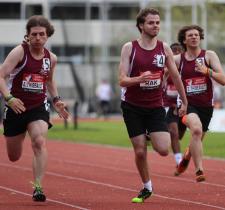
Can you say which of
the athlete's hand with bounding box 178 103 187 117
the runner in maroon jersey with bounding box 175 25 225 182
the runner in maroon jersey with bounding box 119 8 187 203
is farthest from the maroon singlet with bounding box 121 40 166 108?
the runner in maroon jersey with bounding box 175 25 225 182

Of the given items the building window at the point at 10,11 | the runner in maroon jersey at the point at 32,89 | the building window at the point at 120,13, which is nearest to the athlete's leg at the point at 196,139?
the runner in maroon jersey at the point at 32,89

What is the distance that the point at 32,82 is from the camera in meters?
11.7

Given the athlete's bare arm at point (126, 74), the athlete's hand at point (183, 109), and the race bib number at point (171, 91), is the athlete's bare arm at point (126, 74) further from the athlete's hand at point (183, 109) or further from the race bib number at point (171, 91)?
the race bib number at point (171, 91)

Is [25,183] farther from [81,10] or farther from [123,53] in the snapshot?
[81,10]

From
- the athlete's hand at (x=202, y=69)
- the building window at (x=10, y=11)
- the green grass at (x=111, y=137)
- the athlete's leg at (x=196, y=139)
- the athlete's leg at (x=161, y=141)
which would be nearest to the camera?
the athlete's leg at (x=161, y=141)

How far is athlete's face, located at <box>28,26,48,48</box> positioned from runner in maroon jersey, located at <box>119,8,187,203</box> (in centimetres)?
97

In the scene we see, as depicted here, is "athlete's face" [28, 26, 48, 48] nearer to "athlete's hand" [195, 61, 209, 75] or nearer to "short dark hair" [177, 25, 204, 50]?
"athlete's hand" [195, 61, 209, 75]

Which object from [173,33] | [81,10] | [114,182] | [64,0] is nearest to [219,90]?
[173,33]

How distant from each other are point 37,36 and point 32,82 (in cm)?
56

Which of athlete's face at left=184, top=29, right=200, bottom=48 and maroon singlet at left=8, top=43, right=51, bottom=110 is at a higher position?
athlete's face at left=184, top=29, right=200, bottom=48

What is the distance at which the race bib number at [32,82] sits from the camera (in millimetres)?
11648

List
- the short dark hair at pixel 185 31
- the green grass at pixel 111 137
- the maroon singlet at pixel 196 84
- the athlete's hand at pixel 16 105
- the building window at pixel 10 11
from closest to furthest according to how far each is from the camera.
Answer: the athlete's hand at pixel 16 105, the maroon singlet at pixel 196 84, the short dark hair at pixel 185 31, the green grass at pixel 111 137, the building window at pixel 10 11

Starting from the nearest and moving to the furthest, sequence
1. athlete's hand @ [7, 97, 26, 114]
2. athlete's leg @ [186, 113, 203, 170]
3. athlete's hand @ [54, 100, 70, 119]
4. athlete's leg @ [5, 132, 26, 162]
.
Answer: athlete's hand @ [7, 97, 26, 114] < athlete's leg @ [5, 132, 26, 162] < athlete's hand @ [54, 100, 70, 119] < athlete's leg @ [186, 113, 203, 170]

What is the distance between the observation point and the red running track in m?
11.6
